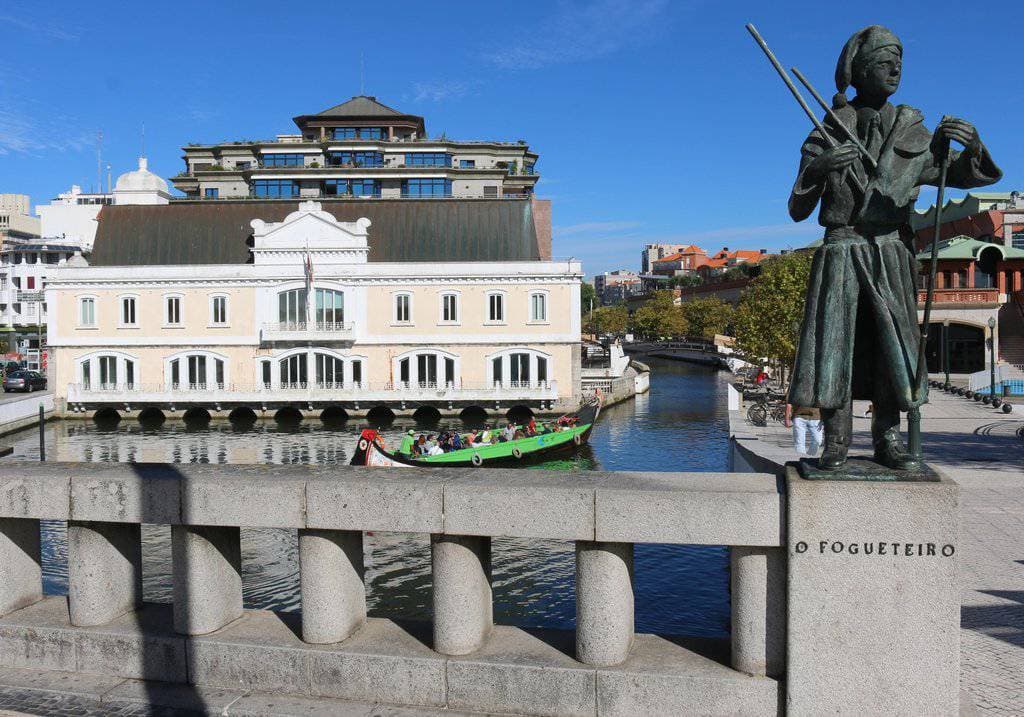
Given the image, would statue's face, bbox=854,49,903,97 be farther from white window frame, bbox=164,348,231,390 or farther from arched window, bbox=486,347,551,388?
white window frame, bbox=164,348,231,390

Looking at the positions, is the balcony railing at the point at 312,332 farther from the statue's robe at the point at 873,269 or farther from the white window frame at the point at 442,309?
the statue's robe at the point at 873,269

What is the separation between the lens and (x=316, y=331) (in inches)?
1933

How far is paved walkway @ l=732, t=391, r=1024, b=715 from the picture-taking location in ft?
26.6

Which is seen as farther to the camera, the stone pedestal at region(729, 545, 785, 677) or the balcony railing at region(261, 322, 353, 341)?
the balcony railing at region(261, 322, 353, 341)

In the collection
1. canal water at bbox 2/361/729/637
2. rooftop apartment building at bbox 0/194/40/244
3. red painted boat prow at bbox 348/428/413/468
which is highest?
rooftop apartment building at bbox 0/194/40/244

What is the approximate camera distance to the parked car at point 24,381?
191 feet

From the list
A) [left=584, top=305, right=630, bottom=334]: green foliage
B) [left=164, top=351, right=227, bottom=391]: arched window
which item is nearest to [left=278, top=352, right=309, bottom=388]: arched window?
[left=164, top=351, right=227, bottom=391]: arched window

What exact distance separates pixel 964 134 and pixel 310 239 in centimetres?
4706

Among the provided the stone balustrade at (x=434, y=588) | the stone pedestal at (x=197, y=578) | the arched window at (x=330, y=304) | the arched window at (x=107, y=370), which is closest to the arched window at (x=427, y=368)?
the arched window at (x=330, y=304)

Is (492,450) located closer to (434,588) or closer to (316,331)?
(316,331)

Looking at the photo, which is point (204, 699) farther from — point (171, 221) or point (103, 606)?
point (171, 221)

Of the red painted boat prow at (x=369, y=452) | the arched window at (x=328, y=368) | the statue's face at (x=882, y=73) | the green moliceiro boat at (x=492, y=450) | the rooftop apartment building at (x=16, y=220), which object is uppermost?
the rooftop apartment building at (x=16, y=220)

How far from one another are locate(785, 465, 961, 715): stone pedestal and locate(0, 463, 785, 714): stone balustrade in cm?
22

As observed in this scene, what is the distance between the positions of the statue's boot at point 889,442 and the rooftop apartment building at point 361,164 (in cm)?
7486
